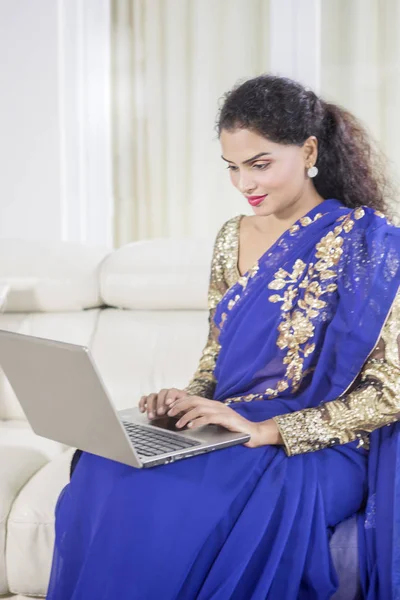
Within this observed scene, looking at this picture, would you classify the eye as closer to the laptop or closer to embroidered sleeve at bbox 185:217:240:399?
embroidered sleeve at bbox 185:217:240:399

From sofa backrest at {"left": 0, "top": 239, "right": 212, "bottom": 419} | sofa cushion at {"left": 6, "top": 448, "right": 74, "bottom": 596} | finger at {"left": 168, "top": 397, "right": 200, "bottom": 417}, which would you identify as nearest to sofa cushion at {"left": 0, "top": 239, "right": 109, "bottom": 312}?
sofa backrest at {"left": 0, "top": 239, "right": 212, "bottom": 419}

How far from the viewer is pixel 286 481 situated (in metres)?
1.34

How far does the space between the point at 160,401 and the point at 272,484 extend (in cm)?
28

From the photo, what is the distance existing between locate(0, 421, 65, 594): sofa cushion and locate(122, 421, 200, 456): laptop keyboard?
449 mm

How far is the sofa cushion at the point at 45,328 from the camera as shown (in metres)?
2.37

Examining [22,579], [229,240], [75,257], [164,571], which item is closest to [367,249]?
[229,240]

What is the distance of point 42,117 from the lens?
3467 millimetres

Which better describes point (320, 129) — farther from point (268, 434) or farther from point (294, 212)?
point (268, 434)

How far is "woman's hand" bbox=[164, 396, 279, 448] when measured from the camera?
1.35m

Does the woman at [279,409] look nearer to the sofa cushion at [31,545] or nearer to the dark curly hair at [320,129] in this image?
the dark curly hair at [320,129]

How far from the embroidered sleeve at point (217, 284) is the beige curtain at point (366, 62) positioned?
1671 millimetres

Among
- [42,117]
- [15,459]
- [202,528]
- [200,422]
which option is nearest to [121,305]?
[15,459]

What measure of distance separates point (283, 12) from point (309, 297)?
2.23 meters

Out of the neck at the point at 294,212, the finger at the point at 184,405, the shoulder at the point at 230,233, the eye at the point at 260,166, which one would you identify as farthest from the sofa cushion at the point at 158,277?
the finger at the point at 184,405
